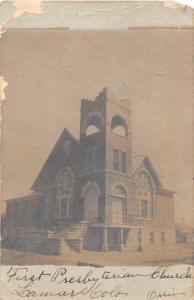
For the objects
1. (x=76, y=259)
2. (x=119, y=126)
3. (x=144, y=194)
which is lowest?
(x=76, y=259)

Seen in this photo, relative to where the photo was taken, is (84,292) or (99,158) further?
(99,158)

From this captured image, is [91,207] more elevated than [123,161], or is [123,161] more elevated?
[123,161]

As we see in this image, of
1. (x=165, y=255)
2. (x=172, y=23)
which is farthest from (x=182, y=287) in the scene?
(x=172, y=23)

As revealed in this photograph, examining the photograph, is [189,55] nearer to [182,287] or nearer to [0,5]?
[0,5]

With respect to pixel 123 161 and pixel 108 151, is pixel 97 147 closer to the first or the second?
pixel 108 151

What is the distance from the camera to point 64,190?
9.91 ft

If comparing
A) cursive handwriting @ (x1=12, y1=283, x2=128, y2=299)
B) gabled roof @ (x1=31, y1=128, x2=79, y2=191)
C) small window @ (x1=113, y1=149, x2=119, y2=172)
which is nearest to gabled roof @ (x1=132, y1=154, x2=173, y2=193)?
small window @ (x1=113, y1=149, x2=119, y2=172)

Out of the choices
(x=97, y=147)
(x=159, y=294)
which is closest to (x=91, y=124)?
(x=97, y=147)

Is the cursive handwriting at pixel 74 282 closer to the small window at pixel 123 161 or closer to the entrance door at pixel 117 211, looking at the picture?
the entrance door at pixel 117 211

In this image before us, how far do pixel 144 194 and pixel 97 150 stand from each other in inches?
16.7

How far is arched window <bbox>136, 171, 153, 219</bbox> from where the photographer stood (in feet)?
9.86

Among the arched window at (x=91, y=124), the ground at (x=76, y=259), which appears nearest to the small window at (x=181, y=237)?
the ground at (x=76, y=259)

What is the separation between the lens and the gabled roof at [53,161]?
300 cm

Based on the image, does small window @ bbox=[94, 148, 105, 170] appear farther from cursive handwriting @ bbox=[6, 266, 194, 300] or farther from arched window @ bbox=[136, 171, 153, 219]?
cursive handwriting @ bbox=[6, 266, 194, 300]
